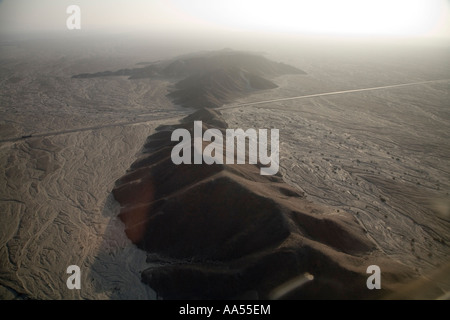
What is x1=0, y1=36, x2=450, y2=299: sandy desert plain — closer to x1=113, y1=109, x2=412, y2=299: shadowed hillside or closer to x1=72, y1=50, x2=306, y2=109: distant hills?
x1=113, y1=109, x2=412, y2=299: shadowed hillside

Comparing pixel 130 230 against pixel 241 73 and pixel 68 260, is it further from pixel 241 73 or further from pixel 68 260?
pixel 241 73

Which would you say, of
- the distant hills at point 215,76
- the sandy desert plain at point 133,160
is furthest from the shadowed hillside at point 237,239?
the distant hills at point 215,76

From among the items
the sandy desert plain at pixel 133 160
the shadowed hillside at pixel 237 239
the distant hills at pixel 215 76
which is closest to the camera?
the shadowed hillside at pixel 237 239

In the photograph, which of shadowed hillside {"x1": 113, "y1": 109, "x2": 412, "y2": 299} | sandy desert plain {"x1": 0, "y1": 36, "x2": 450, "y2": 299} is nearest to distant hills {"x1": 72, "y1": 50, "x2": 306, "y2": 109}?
sandy desert plain {"x1": 0, "y1": 36, "x2": 450, "y2": 299}

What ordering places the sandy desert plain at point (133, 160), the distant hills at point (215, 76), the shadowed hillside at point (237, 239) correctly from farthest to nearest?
the distant hills at point (215, 76) → the sandy desert plain at point (133, 160) → the shadowed hillside at point (237, 239)

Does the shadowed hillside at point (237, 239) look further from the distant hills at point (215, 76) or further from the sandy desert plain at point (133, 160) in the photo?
the distant hills at point (215, 76)

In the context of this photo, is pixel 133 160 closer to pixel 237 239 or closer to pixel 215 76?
pixel 237 239

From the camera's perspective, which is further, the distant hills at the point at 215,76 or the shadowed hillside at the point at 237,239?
the distant hills at the point at 215,76
